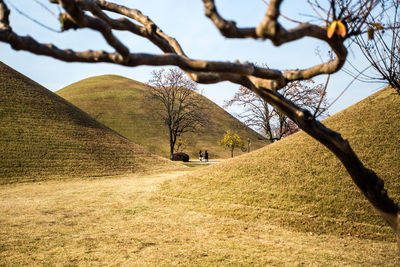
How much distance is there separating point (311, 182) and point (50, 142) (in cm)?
1958

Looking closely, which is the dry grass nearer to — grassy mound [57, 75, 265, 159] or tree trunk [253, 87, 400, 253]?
tree trunk [253, 87, 400, 253]

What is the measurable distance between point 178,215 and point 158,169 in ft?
47.1

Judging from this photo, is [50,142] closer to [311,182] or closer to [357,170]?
[311,182]

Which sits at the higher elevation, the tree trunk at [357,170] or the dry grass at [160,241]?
the tree trunk at [357,170]

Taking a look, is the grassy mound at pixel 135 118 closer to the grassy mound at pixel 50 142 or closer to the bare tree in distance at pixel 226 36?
the grassy mound at pixel 50 142

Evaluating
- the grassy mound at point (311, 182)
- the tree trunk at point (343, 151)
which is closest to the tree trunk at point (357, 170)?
the tree trunk at point (343, 151)

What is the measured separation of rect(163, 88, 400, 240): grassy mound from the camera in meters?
6.74

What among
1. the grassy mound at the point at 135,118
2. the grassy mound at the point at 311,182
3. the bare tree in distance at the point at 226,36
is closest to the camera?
the bare tree in distance at the point at 226,36

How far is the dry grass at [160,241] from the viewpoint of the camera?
4781 mm

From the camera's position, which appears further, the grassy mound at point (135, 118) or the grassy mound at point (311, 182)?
the grassy mound at point (135, 118)

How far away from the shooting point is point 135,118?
182 feet

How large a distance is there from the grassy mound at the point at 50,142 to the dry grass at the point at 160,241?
937 cm

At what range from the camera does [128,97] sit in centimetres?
6316

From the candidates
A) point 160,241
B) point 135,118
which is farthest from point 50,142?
point 135,118
